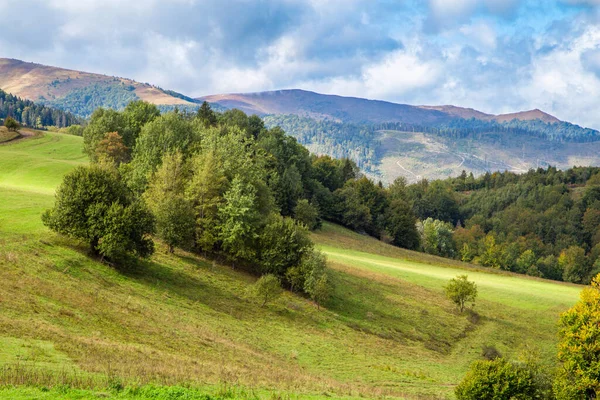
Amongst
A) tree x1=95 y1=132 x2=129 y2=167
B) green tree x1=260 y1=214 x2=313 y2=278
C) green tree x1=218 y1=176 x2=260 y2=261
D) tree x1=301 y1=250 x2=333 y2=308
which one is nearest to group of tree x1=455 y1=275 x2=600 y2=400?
tree x1=301 y1=250 x2=333 y2=308

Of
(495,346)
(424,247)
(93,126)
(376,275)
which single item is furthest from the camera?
(424,247)

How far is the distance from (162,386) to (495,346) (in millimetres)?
40683

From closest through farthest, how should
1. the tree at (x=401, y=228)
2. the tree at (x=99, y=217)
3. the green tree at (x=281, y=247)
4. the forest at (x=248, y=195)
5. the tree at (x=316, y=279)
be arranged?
the tree at (x=99, y=217), the tree at (x=316, y=279), the green tree at (x=281, y=247), the forest at (x=248, y=195), the tree at (x=401, y=228)

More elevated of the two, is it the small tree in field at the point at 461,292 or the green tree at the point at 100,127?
the green tree at the point at 100,127

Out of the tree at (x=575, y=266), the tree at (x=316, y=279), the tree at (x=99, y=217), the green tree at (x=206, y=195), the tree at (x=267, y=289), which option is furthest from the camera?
the tree at (x=575, y=266)

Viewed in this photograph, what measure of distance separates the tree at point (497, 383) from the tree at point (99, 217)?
101 feet

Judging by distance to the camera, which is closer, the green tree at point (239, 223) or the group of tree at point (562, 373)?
the group of tree at point (562, 373)

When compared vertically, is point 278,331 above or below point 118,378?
below

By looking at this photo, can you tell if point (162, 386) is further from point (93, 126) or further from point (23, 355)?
point (93, 126)

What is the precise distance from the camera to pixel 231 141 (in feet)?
232

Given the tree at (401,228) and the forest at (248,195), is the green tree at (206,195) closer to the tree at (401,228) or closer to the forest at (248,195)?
the forest at (248,195)

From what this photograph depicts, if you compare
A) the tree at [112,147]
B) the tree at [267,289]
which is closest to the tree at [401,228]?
the tree at [112,147]

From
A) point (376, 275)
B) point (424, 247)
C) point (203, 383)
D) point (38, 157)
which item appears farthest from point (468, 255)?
point (203, 383)

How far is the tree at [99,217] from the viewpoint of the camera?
43469 mm
